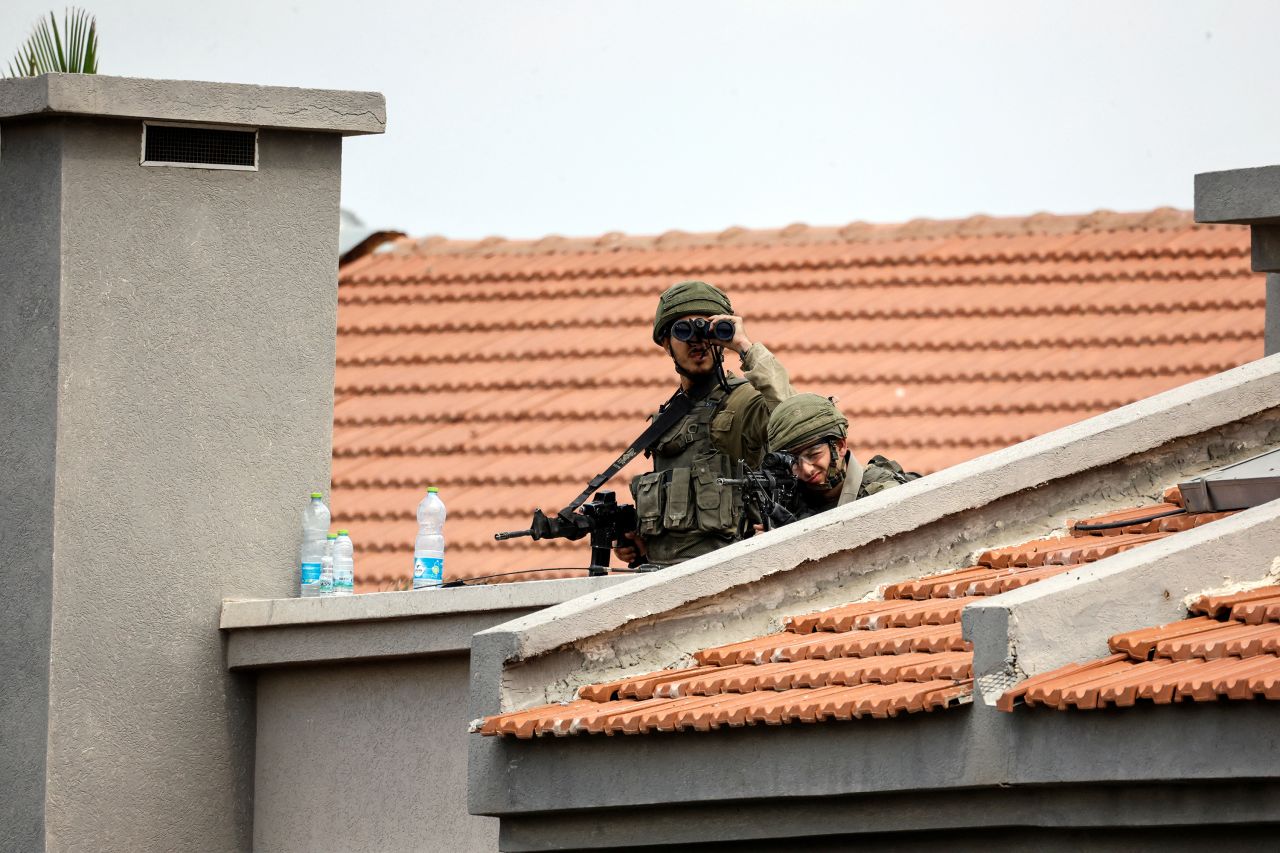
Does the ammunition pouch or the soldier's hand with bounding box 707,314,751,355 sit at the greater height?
the soldier's hand with bounding box 707,314,751,355

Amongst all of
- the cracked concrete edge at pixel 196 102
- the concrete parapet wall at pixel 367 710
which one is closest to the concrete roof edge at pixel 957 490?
the concrete parapet wall at pixel 367 710

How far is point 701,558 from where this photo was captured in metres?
7.29

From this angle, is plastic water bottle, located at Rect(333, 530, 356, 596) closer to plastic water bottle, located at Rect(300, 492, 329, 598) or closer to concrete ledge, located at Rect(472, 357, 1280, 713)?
plastic water bottle, located at Rect(300, 492, 329, 598)

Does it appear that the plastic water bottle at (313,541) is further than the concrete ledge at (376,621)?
Yes

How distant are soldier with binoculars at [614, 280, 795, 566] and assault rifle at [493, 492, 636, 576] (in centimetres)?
7

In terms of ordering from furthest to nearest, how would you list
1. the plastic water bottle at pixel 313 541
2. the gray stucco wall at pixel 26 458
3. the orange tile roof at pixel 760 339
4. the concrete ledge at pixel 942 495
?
the orange tile roof at pixel 760 339, the plastic water bottle at pixel 313 541, the gray stucco wall at pixel 26 458, the concrete ledge at pixel 942 495

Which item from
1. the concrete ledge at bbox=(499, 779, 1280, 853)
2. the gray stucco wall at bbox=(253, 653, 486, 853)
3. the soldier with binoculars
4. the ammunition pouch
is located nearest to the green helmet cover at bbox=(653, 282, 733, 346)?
the soldier with binoculars

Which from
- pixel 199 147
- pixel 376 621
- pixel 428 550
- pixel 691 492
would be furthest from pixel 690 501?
pixel 199 147

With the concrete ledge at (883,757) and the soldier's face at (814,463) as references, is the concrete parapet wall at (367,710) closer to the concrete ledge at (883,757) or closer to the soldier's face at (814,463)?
the soldier's face at (814,463)

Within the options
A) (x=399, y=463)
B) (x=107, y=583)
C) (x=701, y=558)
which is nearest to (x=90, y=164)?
(x=107, y=583)

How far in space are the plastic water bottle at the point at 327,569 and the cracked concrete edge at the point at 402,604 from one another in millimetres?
222

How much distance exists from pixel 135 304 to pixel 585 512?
1.88 meters

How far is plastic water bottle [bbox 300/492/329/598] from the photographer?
9.03 m

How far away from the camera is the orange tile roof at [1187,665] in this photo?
5141 mm
